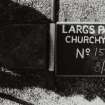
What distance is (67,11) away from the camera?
20.2ft

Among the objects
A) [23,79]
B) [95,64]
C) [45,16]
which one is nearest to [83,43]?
[95,64]

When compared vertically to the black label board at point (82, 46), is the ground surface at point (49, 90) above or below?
below

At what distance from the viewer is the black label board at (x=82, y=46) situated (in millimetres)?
6059

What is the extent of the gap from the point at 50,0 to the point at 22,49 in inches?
41.5

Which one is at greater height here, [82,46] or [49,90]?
[82,46]

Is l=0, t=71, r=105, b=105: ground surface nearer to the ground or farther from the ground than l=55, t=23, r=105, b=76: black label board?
nearer to the ground

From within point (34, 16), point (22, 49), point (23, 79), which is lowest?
point (23, 79)

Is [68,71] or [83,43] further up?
[83,43]

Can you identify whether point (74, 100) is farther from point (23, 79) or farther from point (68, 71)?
point (23, 79)

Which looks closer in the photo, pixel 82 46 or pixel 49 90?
pixel 82 46

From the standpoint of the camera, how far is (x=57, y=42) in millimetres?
6094

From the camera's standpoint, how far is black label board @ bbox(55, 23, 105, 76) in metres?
6.06

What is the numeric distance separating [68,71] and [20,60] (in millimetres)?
914

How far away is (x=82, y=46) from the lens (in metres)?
6.06
